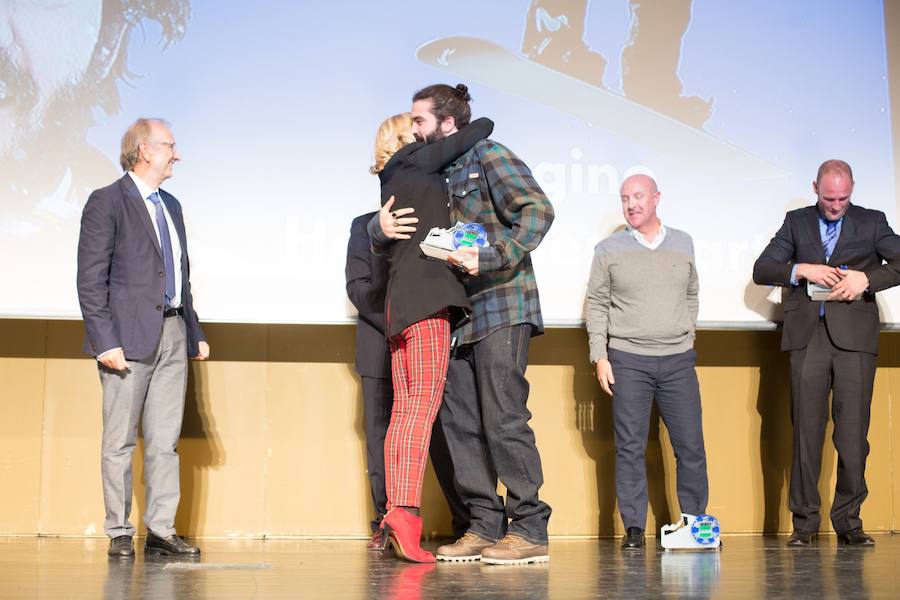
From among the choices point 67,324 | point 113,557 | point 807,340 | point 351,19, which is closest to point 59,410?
point 67,324

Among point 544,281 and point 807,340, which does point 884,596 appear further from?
point 544,281

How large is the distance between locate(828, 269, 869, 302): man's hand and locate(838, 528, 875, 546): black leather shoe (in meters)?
0.86

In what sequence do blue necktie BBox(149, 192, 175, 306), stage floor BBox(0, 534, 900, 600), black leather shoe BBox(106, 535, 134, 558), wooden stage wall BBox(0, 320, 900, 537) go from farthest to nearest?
wooden stage wall BBox(0, 320, 900, 537)
blue necktie BBox(149, 192, 175, 306)
black leather shoe BBox(106, 535, 134, 558)
stage floor BBox(0, 534, 900, 600)

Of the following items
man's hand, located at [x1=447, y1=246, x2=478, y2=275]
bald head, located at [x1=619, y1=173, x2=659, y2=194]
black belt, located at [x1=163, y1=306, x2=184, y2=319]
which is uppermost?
bald head, located at [x1=619, y1=173, x2=659, y2=194]

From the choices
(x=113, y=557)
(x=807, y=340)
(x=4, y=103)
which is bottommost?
(x=113, y=557)

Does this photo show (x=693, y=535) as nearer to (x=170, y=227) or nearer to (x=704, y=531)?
(x=704, y=531)

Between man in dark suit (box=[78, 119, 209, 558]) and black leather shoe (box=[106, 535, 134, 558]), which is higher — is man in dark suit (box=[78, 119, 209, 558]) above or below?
above

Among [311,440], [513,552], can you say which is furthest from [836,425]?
[311,440]

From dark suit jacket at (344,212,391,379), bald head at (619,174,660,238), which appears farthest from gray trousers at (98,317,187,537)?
bald head at (619,174,660,238)

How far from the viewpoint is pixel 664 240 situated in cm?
411

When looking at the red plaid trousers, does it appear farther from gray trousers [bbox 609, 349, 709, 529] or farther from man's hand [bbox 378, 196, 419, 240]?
gray trousers [bbox 609, 349, 709, 529]

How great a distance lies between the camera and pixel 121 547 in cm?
341

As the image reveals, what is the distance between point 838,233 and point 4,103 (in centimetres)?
318

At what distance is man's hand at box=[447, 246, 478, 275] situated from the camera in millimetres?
3010
